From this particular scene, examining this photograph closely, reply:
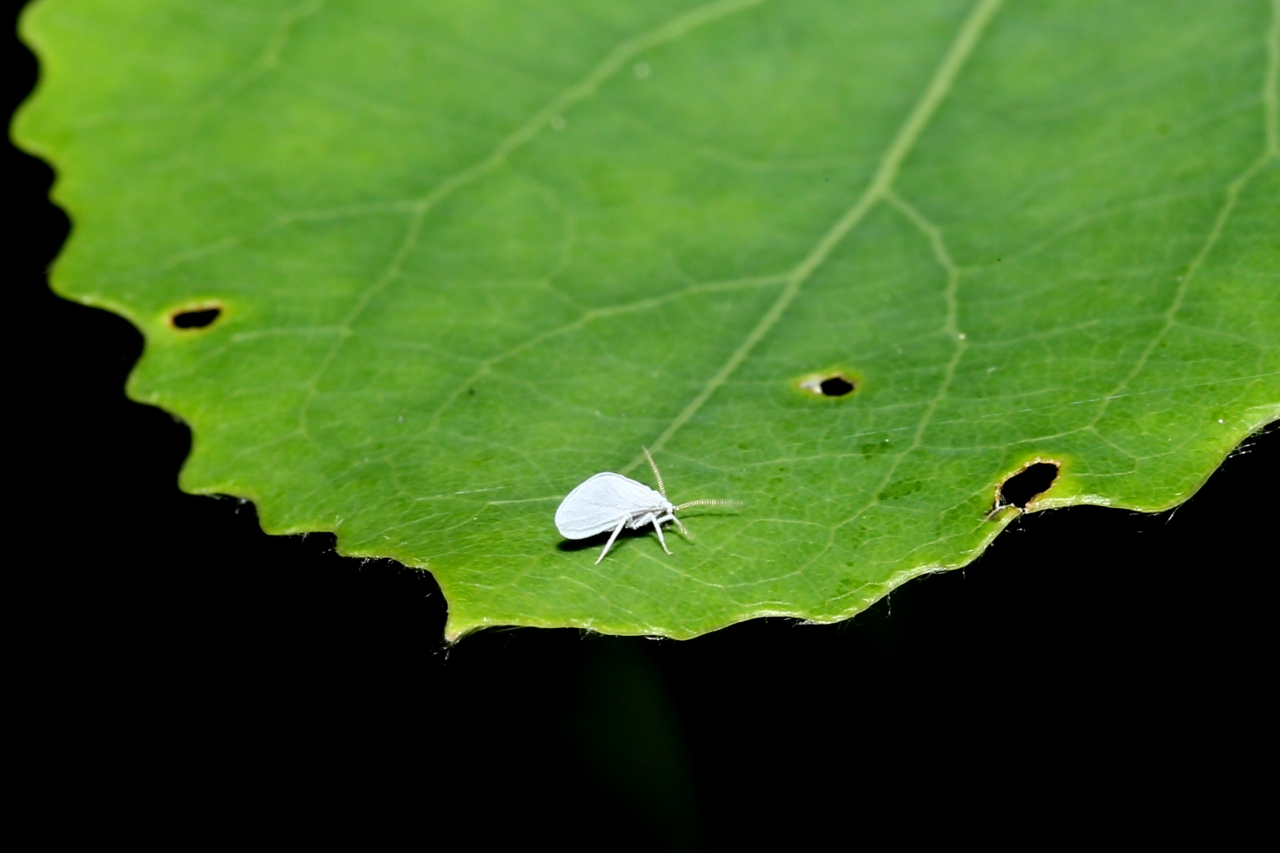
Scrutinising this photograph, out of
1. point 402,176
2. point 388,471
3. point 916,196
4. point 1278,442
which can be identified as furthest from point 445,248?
point 1278,442

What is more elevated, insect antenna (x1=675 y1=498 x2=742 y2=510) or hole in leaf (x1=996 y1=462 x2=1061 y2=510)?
insect antenna (x1=675 y1=498 x2=742 y2=510)

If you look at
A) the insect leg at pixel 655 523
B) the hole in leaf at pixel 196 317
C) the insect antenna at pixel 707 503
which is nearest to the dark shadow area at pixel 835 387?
the insect antenna at pixel 707 503

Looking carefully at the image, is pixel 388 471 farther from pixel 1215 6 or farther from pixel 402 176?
pixel 1215 6

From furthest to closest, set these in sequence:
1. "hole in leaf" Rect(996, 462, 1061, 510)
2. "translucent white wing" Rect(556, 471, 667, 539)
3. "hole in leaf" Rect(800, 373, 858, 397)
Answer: "hole in leaf" Rect(800, 373, 858, 397)
"translucent white wing" Rect(556, 471, 667, 539)
"hole in leaf" Rect(996, 462, 1061, 510)

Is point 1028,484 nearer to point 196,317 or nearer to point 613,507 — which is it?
point 613,507

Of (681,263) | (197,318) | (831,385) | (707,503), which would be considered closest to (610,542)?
(707,503)

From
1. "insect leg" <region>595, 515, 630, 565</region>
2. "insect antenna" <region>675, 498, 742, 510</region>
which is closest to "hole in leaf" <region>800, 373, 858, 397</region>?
"insect antenna" <region>675, 498, 742, 510</region>

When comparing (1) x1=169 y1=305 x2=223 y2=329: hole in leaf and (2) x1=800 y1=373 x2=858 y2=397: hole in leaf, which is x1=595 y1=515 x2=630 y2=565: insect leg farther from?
(1) x1=169 y1=305 x2=223 y2=329: hole in leaf

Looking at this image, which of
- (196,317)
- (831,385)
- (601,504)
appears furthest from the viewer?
(196,317)
